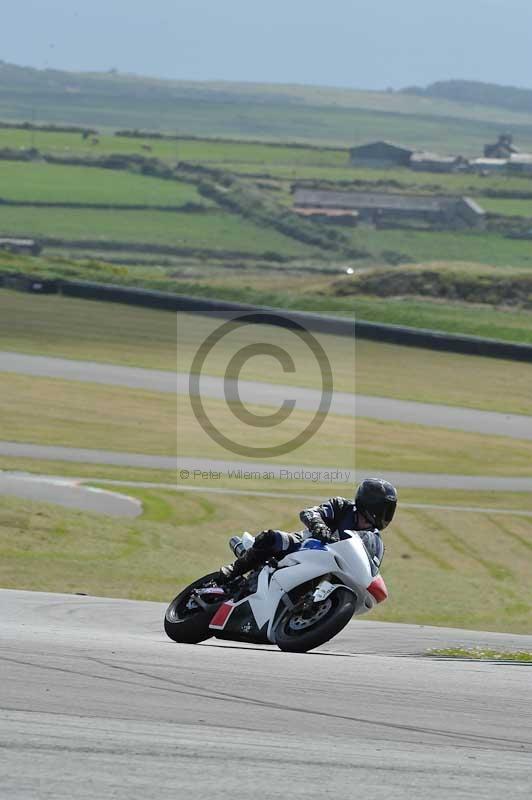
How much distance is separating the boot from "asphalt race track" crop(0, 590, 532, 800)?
0.81 m

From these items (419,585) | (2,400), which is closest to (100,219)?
(2,400)

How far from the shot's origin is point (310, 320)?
54.4m

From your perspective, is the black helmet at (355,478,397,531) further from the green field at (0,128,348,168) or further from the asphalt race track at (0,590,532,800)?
the green field at (0,128,348,168)

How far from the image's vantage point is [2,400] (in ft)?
129

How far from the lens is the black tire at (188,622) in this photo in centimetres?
1165

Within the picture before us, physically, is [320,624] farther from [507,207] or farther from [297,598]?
[507,207]

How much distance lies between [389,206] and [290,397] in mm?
89860

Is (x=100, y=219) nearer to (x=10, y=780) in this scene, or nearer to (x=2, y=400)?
(x=2, y=400)

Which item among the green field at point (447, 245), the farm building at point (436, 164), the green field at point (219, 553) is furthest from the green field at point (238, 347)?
the farm building at point (436, 164)

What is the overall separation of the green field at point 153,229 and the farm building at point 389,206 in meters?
11.6

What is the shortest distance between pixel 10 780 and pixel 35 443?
2806 centimetres

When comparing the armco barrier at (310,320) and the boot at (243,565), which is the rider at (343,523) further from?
the armco barrier at (310,320)

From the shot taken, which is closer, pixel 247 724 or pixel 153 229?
pixel 247 724

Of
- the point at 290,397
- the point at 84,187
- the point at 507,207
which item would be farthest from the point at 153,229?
the point at 290,397
